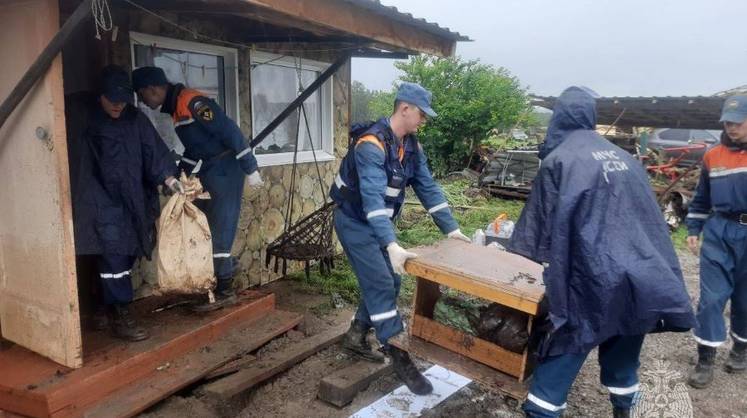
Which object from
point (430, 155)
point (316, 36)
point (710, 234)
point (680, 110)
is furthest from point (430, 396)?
point (430, 155)

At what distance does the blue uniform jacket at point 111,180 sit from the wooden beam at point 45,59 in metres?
0.52

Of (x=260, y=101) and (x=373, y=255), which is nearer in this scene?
(x=373, y=255)

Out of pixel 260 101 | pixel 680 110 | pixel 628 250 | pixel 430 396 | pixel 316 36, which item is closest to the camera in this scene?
pixel 628 250

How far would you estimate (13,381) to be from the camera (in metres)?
2.95

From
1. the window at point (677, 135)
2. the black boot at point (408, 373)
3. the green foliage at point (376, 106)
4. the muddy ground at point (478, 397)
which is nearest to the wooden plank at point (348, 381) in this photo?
the muddy ground at point (478, 397)

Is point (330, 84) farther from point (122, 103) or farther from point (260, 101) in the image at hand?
point (122, 103)

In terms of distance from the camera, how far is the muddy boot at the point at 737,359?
162 inches

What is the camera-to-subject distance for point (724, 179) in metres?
3.86

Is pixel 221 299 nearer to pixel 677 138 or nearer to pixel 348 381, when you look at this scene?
pixel 348 381

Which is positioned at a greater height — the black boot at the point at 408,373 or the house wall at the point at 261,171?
the house wall at the point at 261,171

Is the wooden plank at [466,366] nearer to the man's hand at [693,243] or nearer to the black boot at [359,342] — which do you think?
the black boot at [359,342]

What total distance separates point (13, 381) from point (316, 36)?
11.9 feet

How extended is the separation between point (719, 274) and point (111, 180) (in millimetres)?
4387

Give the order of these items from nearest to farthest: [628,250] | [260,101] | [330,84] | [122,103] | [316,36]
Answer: [628,250] → [122,103] → [316,36] → [260,101] → [330,84]
